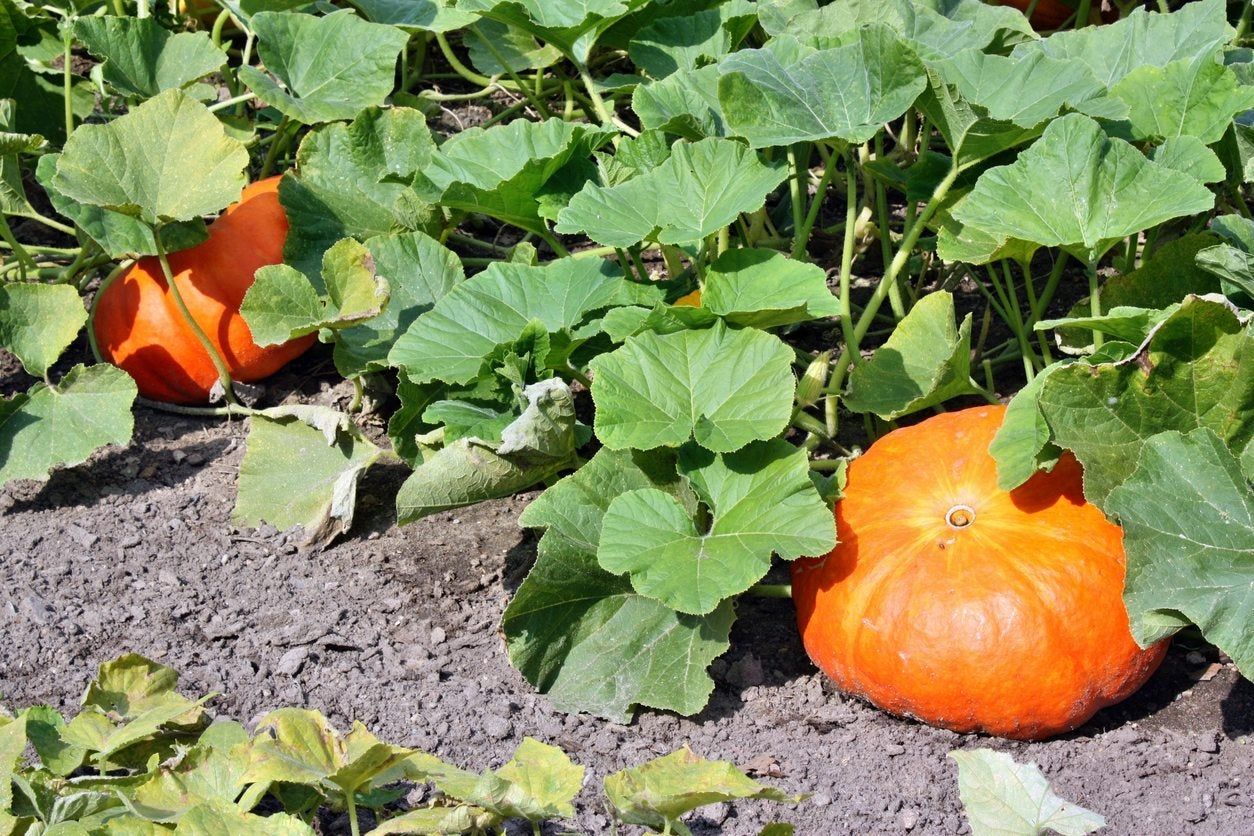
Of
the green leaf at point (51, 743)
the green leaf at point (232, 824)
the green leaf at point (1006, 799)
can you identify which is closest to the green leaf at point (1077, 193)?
the green leaf at point (1006, 799)

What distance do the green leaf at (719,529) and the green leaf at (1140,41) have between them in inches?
42.7

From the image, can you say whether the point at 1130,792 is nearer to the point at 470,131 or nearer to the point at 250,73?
the point at 470,131

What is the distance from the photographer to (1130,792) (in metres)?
2.15

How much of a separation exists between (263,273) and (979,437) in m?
1.38

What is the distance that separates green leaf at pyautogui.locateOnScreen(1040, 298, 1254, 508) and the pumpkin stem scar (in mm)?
243

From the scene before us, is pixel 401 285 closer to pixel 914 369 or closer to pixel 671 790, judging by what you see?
pixel 914 369

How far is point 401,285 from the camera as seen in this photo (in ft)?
9.62

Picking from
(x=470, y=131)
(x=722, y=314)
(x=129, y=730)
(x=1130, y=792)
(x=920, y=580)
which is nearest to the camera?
(x=129, y=730)

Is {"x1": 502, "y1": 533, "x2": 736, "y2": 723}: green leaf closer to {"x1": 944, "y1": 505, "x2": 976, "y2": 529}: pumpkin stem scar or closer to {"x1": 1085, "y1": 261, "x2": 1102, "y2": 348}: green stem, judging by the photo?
{"x1": 944, "y1": 505, "x2": 976, "y2": 529}: pumpkin stem scar

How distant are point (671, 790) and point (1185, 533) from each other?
870 mm

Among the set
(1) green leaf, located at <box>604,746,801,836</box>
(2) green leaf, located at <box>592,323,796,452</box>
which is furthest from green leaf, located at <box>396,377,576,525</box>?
(1) green leaf, located at <box>604,746,801,836</box>

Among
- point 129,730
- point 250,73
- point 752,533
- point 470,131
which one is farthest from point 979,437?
point 250,73

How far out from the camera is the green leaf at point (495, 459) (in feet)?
8.00

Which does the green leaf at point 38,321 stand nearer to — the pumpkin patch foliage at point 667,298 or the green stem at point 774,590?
the pumpkin patch foliage at point 667,298
